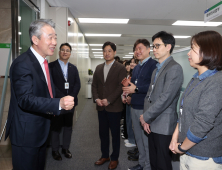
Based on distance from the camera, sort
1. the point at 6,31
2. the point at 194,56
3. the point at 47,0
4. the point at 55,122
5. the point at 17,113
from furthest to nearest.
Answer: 1. the point at 47,0
2. the point at 55,122
3. the point at 6,31
4. the point at 17,113
5. the point at 194,56

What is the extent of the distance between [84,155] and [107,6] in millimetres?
3209

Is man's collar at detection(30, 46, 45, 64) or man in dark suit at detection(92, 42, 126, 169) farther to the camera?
man in dark suit at detection(92, 42, 126, 169)

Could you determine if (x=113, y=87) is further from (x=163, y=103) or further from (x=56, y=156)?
(x=56, y=156)

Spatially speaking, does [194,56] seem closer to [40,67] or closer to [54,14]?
[40,67]

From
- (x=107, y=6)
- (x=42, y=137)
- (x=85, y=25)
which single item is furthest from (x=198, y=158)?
(x=85, y=25)

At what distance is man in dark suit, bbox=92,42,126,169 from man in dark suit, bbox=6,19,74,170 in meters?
1.07

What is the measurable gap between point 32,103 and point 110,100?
4.19ft

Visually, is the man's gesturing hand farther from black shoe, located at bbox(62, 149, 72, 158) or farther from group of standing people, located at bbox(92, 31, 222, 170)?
black shoe, located at bbox(62, 149, 72, 158)

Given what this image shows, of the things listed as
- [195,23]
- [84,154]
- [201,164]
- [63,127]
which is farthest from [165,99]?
[195,23]

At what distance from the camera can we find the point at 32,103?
3.73ft

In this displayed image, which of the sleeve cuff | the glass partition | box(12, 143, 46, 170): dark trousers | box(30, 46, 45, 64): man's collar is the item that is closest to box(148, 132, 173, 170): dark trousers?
the sleeve cuff

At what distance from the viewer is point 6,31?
260 centimetres

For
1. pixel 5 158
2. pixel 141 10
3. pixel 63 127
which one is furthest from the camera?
pixel 141 10

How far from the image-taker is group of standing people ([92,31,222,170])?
1.03 metres
